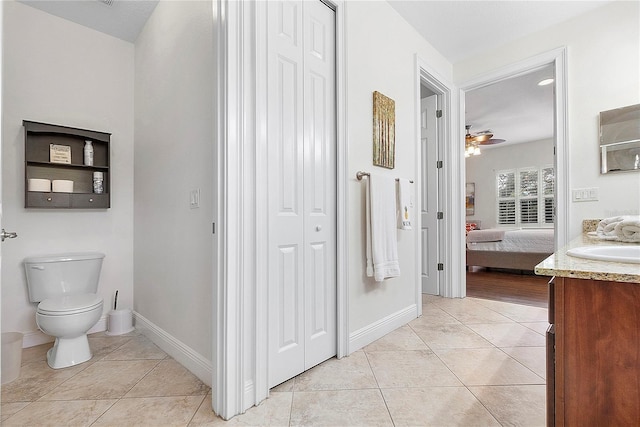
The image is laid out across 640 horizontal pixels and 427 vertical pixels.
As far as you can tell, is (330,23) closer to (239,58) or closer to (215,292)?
(239,58)

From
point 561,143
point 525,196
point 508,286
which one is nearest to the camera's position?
point 561,143

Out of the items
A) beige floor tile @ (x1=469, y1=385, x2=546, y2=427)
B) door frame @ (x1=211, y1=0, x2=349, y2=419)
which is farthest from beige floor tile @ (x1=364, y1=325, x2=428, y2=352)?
door frame @ (x1=211, y1=0, x2=349, y2=419)

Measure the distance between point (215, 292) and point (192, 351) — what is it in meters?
0.65

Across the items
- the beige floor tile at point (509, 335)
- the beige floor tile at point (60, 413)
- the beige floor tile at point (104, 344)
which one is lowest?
the beige floor tile at point (104, 344)

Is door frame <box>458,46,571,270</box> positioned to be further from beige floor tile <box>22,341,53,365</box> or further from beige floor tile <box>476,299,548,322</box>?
beige floor tile <box>22,341,53,365</box>

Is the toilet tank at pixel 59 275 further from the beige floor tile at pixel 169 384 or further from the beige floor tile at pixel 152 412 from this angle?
the beige floor tile at pixel 152 412

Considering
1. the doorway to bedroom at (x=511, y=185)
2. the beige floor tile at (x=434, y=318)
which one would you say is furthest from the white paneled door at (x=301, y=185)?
the doorway to bedroom at (x=511, y=185)

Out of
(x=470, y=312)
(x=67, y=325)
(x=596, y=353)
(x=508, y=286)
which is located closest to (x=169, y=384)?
(x=67, y=325)

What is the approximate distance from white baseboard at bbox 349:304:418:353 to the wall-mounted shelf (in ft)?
7.38

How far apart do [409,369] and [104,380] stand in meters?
1.75

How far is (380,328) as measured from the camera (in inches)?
93.6

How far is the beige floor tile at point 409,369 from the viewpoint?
1.71 m

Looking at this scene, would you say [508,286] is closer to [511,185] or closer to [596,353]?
[596,353]

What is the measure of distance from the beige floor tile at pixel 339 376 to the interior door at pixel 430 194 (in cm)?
190
